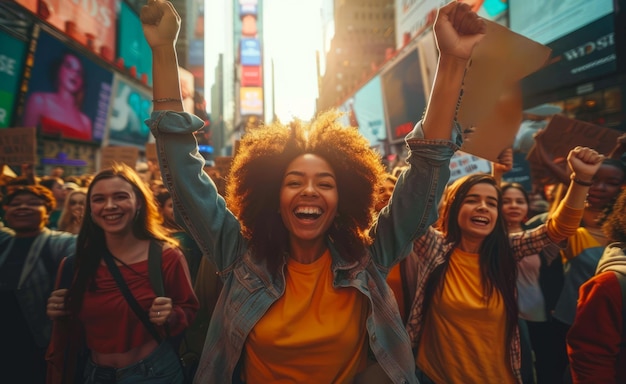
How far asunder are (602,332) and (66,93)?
1550 cm

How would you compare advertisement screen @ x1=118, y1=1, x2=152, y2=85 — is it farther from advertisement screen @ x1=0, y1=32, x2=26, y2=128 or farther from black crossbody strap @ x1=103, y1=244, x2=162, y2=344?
black crossbody strap @ x1=103, y1=244, x2=162, y2=344

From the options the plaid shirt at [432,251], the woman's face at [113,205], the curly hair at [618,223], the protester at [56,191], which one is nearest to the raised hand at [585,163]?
the curly hair at [618,223]

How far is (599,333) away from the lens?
1.71 metres

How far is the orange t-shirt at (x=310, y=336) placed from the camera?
1.47 meters

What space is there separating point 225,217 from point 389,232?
697 millimetres

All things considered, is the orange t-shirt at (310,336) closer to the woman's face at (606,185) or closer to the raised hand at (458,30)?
the raised hand at (458,30)

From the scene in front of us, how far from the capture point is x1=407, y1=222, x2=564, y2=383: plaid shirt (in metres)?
2.44

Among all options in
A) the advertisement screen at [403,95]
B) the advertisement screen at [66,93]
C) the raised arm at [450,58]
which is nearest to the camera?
the raised arm at [450,58]

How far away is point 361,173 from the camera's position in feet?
5.68

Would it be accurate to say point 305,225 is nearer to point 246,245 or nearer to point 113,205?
point 246,245

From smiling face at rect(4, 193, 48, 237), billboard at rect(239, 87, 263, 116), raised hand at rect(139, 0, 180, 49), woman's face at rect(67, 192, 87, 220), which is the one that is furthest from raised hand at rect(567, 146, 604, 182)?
billboard at rect(239, 87, 263, 116)

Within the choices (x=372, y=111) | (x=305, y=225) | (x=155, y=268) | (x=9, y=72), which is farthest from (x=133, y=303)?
(x=372, y=111)

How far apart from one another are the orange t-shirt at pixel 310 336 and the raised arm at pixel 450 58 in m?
0.75

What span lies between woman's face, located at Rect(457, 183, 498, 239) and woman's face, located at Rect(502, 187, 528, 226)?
1242mm
